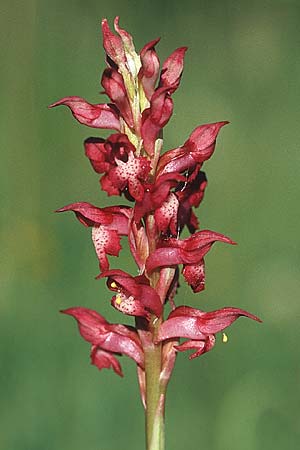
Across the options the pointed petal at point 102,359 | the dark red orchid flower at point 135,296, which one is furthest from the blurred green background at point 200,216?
the dark red orchid flower at point 135,296

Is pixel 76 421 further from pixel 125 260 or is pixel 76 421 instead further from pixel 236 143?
pixel 236 143

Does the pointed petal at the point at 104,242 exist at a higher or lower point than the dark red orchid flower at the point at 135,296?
higher

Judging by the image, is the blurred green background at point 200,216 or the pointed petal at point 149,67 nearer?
the pointed petal at point 149,67

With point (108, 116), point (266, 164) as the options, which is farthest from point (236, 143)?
point (108, 116)

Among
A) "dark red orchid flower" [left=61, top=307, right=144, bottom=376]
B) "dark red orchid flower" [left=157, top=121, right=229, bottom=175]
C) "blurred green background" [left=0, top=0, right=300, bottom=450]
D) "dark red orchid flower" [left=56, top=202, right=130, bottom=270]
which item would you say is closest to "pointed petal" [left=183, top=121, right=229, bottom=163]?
"dark red orchid flower" [left=157, top=121, right=229, bottom=175]

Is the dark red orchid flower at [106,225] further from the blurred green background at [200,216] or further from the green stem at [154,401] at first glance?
the blurred green background at [200,216]

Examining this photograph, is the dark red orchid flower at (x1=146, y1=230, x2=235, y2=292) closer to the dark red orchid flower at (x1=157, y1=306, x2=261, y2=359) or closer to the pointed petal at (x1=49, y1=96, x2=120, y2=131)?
the dark red orchid flower at (x1=157, y1=306, x2=261, y2=359)
